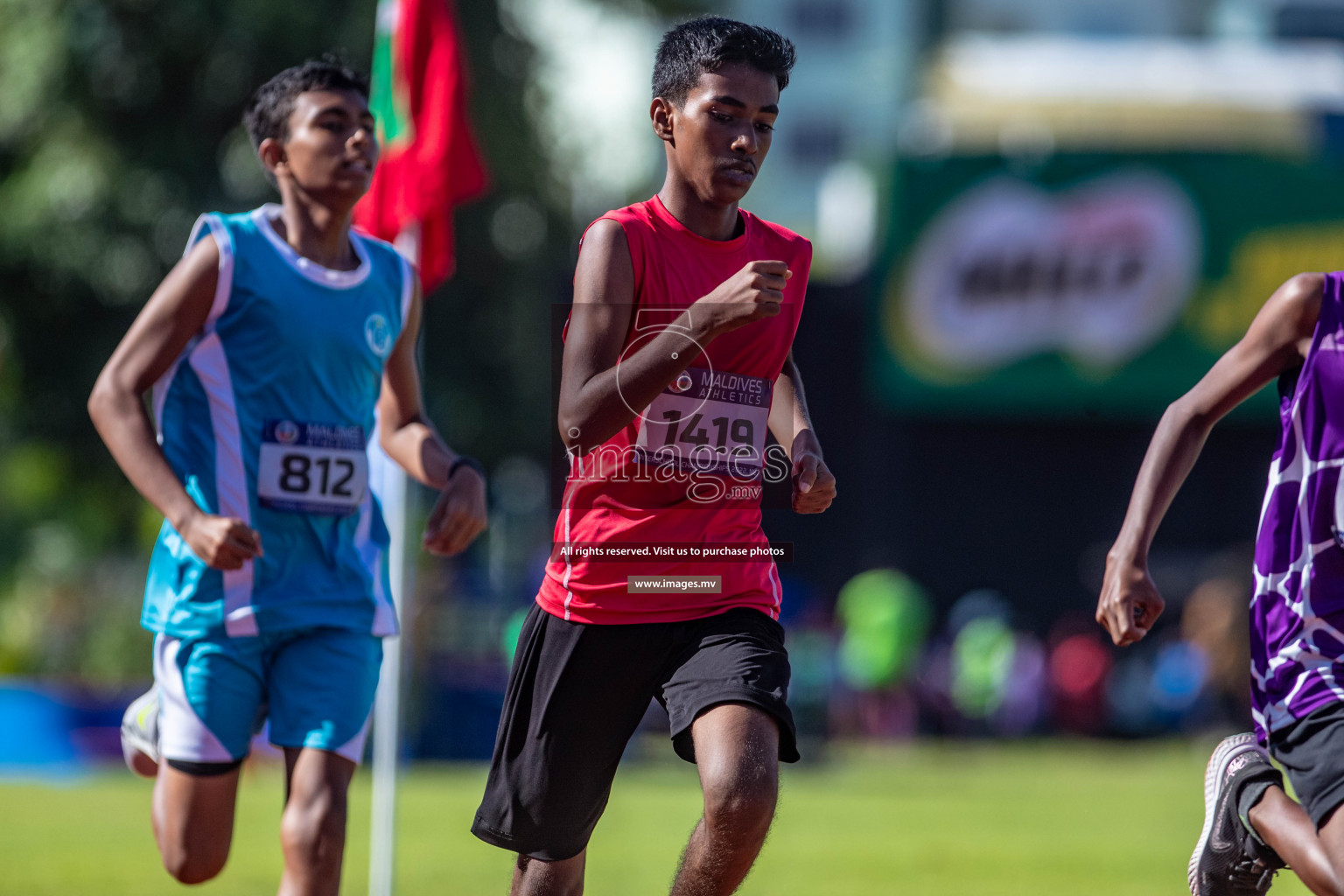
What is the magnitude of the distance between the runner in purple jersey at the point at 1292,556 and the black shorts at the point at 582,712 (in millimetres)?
920

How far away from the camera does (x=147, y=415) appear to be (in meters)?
4.76

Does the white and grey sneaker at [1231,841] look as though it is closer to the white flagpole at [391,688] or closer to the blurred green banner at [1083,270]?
the white flagpole at [391,688]

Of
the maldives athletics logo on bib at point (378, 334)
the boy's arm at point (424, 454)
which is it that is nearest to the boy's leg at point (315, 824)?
the boy's arm at point (424, 454)

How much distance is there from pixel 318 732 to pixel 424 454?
0.90 m

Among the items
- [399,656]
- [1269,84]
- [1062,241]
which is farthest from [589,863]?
[1269,84]

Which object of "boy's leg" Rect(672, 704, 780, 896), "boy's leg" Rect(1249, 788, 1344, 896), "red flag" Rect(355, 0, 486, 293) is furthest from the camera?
"red flag" Rect(355, 0, 486, 293)

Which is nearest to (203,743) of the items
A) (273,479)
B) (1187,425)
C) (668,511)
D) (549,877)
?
(273,479)

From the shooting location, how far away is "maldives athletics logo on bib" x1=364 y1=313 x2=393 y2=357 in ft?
16.8

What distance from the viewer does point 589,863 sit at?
992 centimetres

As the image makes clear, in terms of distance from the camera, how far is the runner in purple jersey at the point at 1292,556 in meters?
4.05

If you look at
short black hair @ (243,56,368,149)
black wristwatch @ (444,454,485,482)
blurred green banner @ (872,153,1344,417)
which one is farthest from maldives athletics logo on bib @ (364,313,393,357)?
blurred green banner @ (872,153,1344,417)

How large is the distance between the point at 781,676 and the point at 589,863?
20.4 feet

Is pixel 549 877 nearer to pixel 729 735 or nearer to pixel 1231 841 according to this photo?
pixel 729 735

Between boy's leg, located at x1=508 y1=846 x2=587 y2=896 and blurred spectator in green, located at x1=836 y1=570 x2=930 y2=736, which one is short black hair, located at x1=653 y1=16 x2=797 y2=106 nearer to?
boy's leg, located at x1=508 y1=846 x2=587 y2=896
